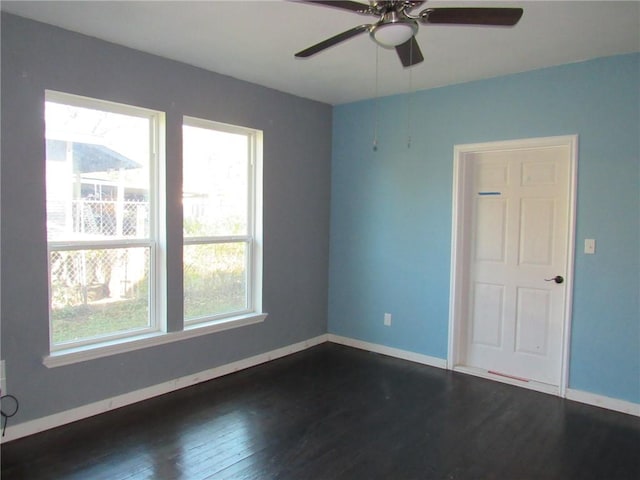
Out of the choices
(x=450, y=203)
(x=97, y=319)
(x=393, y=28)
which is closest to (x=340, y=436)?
(x=97, y=319)

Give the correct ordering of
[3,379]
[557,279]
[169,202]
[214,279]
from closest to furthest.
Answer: [3,379]
[169,202]
[557,279]
[214,279]

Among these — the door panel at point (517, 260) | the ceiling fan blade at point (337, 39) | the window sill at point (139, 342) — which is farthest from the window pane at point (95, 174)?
the door panel at point (517, 260)

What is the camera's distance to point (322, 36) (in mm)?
2885

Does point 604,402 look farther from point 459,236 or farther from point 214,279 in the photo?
point 214,279

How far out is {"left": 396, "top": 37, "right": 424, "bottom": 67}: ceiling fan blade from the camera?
2.13 meters

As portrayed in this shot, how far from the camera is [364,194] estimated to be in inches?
182

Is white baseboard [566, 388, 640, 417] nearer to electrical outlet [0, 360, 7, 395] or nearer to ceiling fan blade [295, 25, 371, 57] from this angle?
ceiling fan blade [295, 25, 371, 57]

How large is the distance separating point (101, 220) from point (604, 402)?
381 centimetres

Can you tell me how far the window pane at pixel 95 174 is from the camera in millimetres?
2934

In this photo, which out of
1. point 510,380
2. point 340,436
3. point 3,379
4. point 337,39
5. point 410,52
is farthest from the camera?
point 510,380

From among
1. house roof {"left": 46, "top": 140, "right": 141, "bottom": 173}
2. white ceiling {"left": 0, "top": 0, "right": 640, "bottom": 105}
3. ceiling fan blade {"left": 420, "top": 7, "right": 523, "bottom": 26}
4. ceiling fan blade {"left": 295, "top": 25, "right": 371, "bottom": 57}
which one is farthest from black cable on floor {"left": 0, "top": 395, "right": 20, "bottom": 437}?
ceiling fan blade {"left": 420, "top": 7, "right": 523, "bottom": 26}

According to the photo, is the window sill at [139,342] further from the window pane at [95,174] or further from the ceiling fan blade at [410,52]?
the ceiling fan blade at [410,52]

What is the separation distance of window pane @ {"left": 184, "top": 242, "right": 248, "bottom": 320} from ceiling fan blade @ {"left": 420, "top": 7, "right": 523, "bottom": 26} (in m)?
2.56

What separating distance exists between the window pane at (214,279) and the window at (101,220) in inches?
11.4
